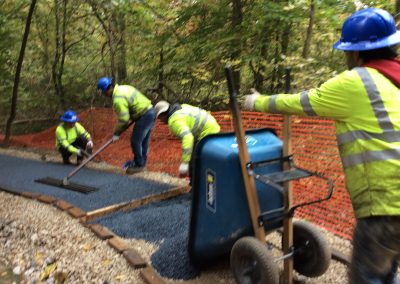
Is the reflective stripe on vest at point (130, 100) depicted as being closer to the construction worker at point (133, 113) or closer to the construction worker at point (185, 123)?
the construction worker at point (133, 113)

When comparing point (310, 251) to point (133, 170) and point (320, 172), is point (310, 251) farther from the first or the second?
point (133, 170)

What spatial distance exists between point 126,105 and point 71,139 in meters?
2.07

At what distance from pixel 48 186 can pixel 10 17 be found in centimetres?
733

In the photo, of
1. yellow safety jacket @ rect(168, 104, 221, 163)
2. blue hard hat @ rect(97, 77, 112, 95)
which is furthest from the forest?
blue hard hat @ rect(97, 77, 112, 95)

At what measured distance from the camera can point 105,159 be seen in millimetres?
8438

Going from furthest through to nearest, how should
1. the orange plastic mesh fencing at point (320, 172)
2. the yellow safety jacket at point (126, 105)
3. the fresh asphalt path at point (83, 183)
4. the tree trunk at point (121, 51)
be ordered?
the tree trunk at point (121, 51)
the yellow safety jacket at point (126, 105)
the fresh asphalt path at point (83, 183)
the orange plastic mesh fencing at point (320, 172)

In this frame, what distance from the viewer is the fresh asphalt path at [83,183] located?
17.2ft

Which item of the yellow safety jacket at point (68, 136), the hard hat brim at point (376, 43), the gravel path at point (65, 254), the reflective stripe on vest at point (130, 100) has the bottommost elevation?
the gravel path at point (65, 254)

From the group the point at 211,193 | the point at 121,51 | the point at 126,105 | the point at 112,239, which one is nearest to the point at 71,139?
the point at 126,105

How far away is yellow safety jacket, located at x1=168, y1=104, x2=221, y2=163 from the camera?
4441 millimetres

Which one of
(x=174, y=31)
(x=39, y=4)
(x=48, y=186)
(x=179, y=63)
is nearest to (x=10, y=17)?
(x=39, y=4)

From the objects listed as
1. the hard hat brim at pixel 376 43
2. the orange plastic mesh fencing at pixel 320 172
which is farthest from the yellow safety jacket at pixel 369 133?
the orange plastic mesh fencing at pixel 320 172

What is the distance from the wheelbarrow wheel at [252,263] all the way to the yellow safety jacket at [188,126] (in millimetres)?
1877

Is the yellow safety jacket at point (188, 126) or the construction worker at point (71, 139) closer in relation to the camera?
the yellow safety jacket at point (188, 126)
